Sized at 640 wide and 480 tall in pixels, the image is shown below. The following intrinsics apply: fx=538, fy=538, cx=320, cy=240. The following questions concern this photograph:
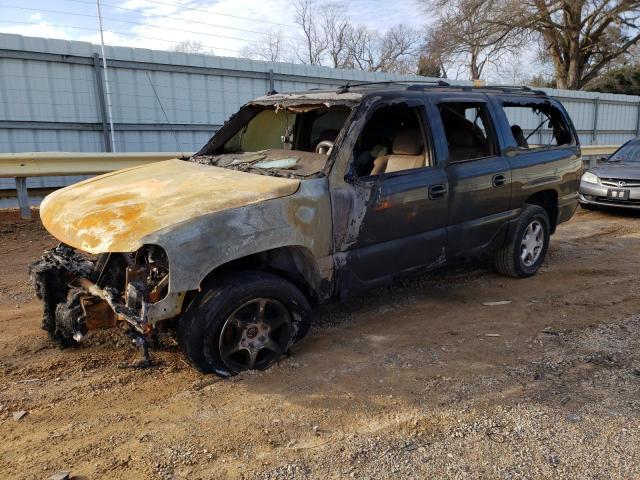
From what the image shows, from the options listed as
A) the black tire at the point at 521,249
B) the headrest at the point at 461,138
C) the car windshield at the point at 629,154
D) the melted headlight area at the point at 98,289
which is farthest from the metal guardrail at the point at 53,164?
the car windshield at the point at 629,154

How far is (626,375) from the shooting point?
3.68 metres

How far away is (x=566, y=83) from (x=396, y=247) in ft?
104

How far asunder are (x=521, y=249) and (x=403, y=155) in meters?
1.96

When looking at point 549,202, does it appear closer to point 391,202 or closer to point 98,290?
point 391,202

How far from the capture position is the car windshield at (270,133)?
4.67 m

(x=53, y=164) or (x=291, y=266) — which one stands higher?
(x=53, y=164)

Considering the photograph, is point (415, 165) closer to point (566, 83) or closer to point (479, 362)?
point (479, 362)

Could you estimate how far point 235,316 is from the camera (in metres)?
3.51

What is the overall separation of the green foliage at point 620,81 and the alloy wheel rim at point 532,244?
32.4m

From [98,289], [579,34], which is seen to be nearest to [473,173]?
[98,289]

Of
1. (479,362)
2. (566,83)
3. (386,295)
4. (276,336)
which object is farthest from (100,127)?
(566,83)

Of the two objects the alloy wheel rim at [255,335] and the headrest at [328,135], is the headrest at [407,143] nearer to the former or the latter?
the headrest at [328,135]

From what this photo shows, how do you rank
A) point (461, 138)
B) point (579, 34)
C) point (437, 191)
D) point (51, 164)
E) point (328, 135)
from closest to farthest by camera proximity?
point (437, 191) < point (328, 135) < point (461, 138) < point (51, 164) < point (579, 34)

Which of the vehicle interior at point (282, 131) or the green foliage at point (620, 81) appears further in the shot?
the green foliage at point (620, 81)
